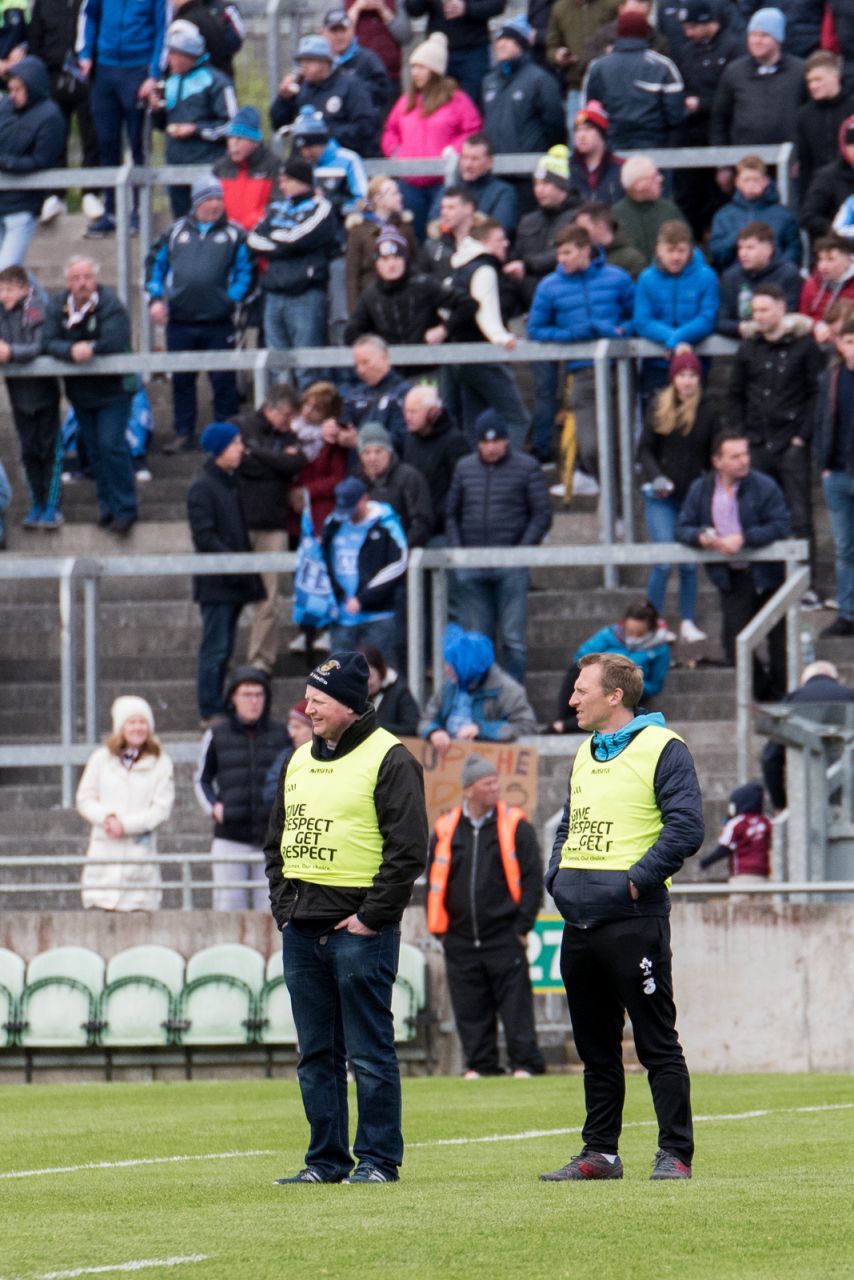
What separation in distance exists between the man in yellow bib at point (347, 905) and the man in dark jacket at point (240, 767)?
7.37m

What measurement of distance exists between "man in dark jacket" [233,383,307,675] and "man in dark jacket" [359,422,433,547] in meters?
0.76

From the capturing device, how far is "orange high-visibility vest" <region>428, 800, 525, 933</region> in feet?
51.6

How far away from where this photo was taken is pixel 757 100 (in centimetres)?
2105

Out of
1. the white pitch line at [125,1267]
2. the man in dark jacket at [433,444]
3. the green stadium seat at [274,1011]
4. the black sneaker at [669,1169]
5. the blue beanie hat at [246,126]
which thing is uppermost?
the blue beanie hat at [246,126]

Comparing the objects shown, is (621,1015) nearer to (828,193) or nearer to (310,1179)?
(310,1179)

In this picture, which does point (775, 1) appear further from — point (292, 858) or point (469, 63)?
point (292, 858)

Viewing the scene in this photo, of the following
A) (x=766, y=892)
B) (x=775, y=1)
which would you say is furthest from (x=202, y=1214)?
(x=775, y=1)

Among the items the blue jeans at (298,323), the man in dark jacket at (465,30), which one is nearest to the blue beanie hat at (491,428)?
the blue jeans at (298,323)

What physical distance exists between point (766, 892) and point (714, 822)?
65.5 inches

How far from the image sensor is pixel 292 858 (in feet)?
30.3

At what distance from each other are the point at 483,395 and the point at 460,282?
0.84 metres

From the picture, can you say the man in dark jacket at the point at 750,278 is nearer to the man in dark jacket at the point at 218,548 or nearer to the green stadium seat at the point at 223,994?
the man in dark jacket at the point at 218,548

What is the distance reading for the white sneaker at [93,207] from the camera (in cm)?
2406

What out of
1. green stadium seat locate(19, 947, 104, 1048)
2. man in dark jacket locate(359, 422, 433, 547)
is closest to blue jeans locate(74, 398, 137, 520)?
man in dark jacket locate(359, 422, 433, 547)
